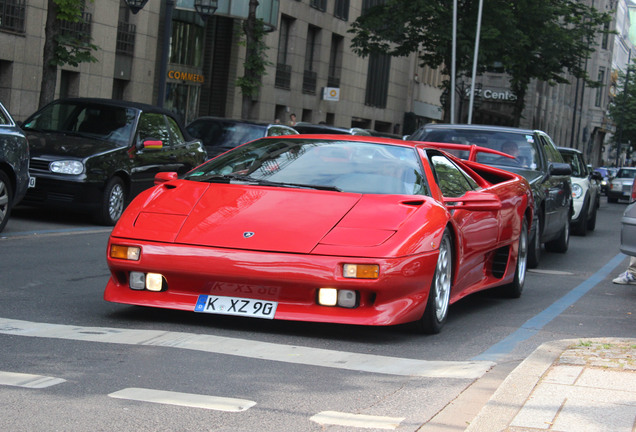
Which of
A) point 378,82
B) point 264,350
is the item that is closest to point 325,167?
point 264,350

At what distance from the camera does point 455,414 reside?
16.1ft

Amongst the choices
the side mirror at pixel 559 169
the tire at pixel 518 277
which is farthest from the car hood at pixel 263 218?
the side mirror at pixel 559 169

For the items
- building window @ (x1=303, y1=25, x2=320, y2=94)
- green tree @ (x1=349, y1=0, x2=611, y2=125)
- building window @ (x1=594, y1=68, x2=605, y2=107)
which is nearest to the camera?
green tree @ (x1=349, y1=0, x2=611, y2=125)

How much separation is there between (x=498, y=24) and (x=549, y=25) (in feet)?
7.58

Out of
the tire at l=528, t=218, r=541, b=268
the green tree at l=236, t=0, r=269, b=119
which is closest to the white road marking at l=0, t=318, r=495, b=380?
the tire at l=528, t=218, r=541, b=268

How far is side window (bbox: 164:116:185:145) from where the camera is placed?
A: 52.0 ft

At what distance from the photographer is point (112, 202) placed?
1412 centimetres

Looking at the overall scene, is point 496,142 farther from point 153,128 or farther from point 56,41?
point 56,41

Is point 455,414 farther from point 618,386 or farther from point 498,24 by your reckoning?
point 498,24

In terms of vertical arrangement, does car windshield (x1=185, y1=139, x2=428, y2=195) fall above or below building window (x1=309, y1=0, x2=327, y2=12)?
below

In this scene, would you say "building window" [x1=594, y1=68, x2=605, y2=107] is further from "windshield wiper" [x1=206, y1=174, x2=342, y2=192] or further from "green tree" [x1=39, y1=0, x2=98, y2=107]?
"windshield wiper" [x1=206, y1=174, x2=342, y2=192]

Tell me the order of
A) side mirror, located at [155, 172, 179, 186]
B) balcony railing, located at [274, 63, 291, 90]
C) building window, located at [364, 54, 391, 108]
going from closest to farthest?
side mirror, located at [155, 172, 179, 186]
balcony railing, located at [274, 63, 291, 90]
building window, located at [364, 54, 391, 108]

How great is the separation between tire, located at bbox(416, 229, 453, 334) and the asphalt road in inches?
3.8

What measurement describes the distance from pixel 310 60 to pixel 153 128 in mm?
31757
